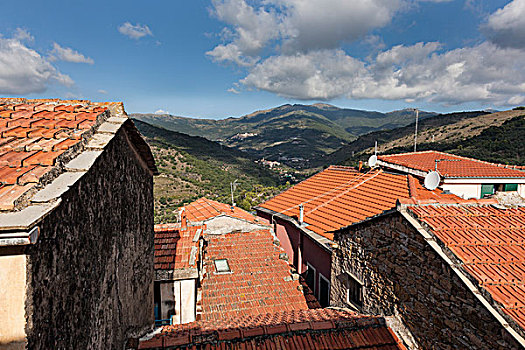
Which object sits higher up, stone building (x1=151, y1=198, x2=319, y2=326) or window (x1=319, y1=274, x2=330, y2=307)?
stone building (x1=151, y1=198, x2=319, y2=326)

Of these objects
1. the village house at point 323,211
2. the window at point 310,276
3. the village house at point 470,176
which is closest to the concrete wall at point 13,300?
the village house at point 323,211

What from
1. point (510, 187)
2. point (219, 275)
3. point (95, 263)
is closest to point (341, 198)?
point (219, 275)

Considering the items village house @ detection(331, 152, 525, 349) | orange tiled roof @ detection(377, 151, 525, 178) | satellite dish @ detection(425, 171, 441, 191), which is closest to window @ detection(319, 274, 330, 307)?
village house @ detection(331, 152, 525, 349)

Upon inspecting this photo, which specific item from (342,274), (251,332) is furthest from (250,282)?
(251,332)

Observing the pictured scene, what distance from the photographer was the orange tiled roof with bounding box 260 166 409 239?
11682 mm

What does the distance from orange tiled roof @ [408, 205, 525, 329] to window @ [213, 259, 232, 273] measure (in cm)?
713

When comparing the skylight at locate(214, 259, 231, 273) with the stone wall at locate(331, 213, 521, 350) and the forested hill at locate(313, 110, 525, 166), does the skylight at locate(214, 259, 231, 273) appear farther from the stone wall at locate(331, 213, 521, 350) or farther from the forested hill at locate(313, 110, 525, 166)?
the forested hill at locate(313, 110, 525, 166)

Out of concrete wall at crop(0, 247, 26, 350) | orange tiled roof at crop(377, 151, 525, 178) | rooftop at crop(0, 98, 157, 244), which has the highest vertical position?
rooftop at crop(0, 98, 157, 244)

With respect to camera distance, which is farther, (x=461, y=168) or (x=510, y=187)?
(x=461, y=168)

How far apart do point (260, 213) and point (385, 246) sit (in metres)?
12.4

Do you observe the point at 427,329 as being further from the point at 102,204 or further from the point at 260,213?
the point at 260,213

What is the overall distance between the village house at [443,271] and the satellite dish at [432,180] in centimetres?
551

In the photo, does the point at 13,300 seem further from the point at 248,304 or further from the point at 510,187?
the point at 510,187

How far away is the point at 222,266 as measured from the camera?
1056cm
